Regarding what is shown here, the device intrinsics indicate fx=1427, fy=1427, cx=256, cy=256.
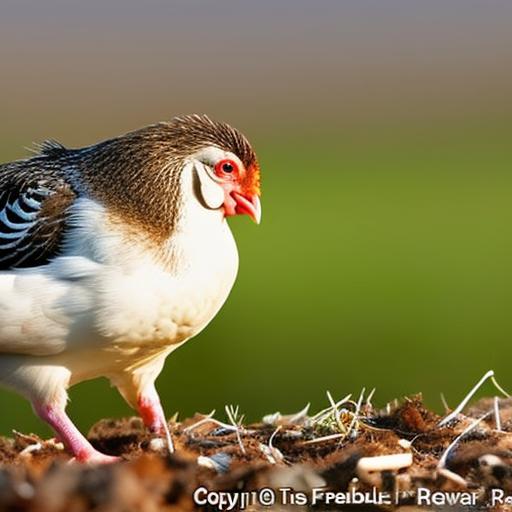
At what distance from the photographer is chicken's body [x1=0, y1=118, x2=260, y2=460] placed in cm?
583

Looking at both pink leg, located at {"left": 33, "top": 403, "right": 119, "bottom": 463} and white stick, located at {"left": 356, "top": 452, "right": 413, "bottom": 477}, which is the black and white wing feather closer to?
pink leg, located at {"left": 33, "top": 403, "right": 119, "bottom": 463}

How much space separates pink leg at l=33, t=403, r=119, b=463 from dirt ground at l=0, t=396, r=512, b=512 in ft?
0.20

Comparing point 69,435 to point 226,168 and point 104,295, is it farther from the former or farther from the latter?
point 226,168

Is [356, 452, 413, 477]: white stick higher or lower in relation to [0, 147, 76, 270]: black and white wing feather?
lower

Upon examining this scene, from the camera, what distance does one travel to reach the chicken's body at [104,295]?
5.83m

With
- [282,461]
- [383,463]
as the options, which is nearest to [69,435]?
[282,461]

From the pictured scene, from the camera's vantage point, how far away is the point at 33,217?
6125mm

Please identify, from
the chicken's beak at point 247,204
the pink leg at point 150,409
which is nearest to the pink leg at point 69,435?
the pink leg at point 150,409

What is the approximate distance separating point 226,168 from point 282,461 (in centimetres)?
153

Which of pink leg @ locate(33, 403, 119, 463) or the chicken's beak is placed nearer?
pink leg @ locate(33, 403, 119, 463)

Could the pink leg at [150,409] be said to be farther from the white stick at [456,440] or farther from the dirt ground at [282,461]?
the white stick at [456,440]

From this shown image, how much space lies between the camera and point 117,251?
5.86 metres

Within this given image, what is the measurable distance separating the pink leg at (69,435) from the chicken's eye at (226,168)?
1.23m

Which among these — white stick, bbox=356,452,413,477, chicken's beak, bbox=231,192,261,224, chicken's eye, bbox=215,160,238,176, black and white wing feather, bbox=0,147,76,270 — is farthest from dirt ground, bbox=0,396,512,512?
chicken's eye, bbox=215,160,238,176
